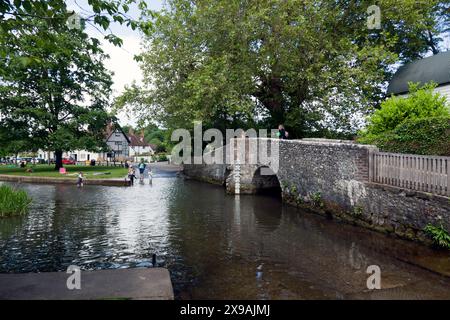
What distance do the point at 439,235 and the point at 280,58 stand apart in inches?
707

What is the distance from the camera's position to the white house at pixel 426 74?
22750mm

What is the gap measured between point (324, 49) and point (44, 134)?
31.8m

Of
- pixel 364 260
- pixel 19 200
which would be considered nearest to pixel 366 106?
pixel 364 260

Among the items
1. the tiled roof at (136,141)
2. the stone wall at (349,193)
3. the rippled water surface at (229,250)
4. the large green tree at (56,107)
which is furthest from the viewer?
the tiled roof at (136,141)

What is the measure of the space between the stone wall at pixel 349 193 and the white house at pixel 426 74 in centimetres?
1119

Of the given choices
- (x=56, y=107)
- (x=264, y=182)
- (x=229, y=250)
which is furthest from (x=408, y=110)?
(x=56, y=107)

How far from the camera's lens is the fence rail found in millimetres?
10117

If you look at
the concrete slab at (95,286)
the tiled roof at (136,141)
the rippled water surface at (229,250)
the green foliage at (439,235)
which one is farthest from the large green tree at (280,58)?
the tiled roof at (136,141)

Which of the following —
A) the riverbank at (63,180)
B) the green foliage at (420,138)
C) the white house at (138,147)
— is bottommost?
the riverbank at (63,180)

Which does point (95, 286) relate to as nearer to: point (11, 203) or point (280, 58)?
point (11, 203)

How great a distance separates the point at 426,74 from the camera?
24453 millimetres

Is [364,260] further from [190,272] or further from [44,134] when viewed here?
[44,134]

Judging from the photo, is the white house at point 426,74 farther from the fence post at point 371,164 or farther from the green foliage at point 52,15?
the green foliage at point 52,15
